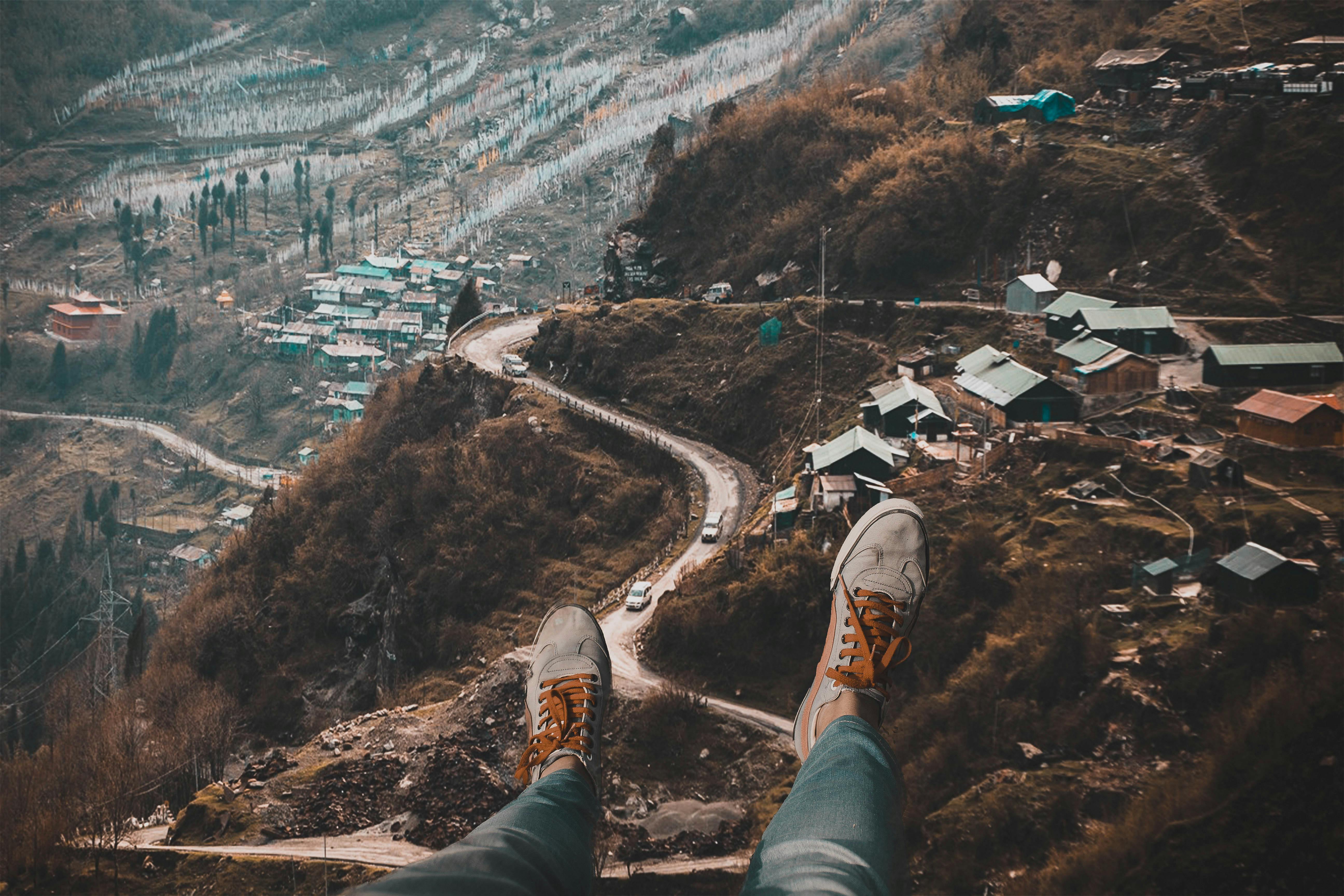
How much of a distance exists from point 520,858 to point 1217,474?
25188mm

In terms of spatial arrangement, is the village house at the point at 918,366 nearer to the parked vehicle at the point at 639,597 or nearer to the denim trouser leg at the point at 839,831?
the parked vehicle at the point at 639,597

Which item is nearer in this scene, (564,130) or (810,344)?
(810,344)

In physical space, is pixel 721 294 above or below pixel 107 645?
above

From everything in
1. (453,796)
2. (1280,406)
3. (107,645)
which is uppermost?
(1280,406)

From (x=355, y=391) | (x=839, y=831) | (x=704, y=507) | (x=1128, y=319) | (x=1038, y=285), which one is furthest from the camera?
(x=355, y=391)

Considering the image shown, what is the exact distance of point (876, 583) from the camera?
35.5ft

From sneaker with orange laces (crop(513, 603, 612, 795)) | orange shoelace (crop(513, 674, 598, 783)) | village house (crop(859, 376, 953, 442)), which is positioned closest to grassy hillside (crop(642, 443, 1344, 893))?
village house (crop(859, 376, 953, 442))

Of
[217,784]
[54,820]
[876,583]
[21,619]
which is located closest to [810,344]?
[217,784]

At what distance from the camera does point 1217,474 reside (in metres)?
26.7

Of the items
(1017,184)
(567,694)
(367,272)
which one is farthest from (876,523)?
(367,272)

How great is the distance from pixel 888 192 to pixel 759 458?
48.6 feet

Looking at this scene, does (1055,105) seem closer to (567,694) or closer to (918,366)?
(918,366)

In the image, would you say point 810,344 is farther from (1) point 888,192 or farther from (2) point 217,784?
(2) point 217,784

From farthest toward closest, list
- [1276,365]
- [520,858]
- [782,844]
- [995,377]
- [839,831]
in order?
[995,377] < [1276,365] < [839,831] < [782,844] < [520,858]
